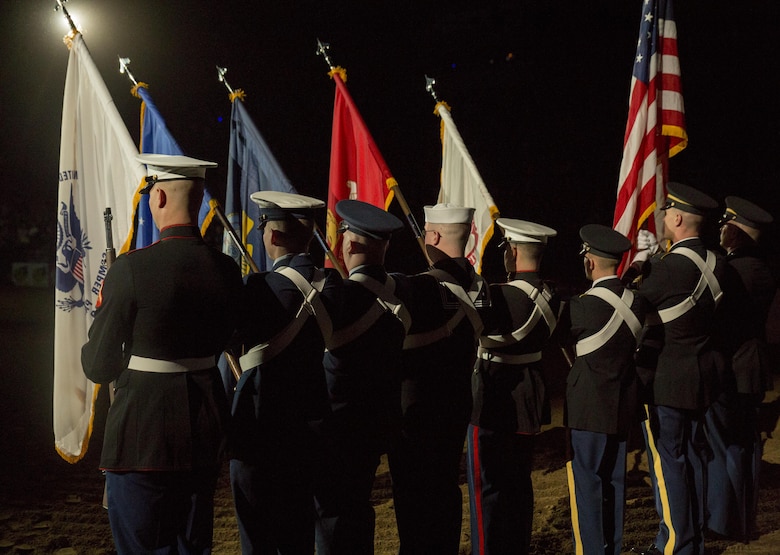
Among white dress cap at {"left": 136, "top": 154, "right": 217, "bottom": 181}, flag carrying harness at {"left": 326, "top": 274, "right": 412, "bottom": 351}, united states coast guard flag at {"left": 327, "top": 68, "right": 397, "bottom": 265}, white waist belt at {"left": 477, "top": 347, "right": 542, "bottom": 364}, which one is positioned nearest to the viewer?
white dress cap at {"left": 136, "top": 154, "right": 217, "bottom": 181}

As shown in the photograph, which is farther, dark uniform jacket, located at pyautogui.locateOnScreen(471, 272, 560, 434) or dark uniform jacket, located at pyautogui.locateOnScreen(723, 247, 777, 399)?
dark uniform jacket, located at pyautogui.locateOnScreen(723, 247, 777, 399)

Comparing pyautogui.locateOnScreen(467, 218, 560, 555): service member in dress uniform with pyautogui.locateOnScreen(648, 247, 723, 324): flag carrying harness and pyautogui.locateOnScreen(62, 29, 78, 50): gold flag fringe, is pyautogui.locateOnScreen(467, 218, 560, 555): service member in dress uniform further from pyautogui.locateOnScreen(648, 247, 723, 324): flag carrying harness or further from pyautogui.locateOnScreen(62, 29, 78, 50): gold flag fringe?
pyautogui.locateOnScreen(62, 29, 78, 50): gold flag fringe

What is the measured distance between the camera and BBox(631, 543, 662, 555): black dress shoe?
4.41m

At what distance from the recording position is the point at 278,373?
3.19 m

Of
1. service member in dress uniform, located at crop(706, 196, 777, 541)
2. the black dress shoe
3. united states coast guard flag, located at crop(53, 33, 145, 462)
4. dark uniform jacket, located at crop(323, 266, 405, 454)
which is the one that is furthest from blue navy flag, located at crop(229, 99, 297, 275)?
service member in dress uniform, located at crop(706, 196, 777, 541)

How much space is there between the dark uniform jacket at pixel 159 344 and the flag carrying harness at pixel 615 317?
193cm

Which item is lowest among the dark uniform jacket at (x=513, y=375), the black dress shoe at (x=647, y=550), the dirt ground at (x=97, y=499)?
the dirt ground at (x=97, y=499)

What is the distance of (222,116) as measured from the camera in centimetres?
1964

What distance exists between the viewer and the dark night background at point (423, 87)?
1834cm

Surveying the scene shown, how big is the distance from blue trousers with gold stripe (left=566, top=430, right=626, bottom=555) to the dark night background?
1507 centimetres

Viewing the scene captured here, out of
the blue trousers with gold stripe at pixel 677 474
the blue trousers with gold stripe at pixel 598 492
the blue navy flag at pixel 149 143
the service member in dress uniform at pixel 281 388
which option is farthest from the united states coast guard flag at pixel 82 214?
the blue trousers with gold stripe at pixel 677 474

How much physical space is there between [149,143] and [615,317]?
9.39 feet

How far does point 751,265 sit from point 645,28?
1.90m

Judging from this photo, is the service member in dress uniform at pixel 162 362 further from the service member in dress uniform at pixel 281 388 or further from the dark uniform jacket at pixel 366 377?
the dark uniform jacket at pixel 366 377
